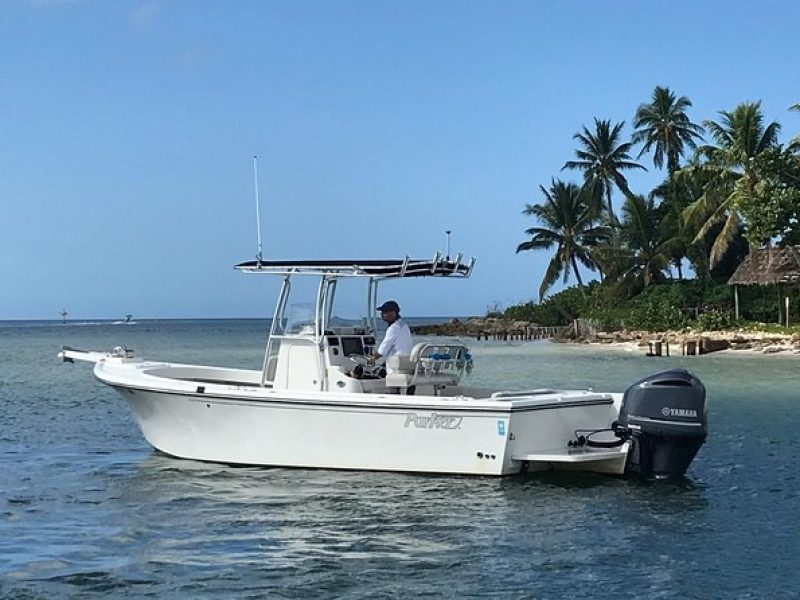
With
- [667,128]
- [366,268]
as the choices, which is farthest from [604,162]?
[366,268]

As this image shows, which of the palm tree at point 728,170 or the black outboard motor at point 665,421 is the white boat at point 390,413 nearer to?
the black outboard motor at point 665,421

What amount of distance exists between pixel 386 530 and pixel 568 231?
152 ft

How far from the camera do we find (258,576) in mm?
7777

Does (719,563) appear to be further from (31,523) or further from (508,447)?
(31,523)

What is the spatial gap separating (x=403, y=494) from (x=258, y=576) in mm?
2908

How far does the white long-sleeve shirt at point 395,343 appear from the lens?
1189 centimetres

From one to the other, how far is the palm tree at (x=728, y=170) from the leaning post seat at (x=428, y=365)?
98.4ft

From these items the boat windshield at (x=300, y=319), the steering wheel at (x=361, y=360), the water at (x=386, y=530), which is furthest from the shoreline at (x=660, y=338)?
the boat windshield at (x=300, y=319)

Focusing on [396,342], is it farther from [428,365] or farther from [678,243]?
[678,243]

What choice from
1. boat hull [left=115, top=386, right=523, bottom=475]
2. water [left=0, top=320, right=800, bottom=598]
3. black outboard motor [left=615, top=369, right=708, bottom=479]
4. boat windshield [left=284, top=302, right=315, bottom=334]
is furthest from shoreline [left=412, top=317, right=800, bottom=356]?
boat hull [left=115, top=386, right=523, bottom=475]

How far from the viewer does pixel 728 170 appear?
41.7m

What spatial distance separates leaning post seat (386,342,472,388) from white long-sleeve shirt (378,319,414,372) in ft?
0.40

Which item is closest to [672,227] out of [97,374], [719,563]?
[97,374]

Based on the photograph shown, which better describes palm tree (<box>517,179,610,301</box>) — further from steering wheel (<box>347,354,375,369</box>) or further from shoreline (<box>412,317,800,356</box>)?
steering wheel (<box>347,354,375,369</box>)
